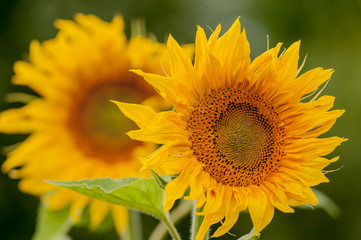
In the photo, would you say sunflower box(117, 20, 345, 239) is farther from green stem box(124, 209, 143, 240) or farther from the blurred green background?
the blurred green background

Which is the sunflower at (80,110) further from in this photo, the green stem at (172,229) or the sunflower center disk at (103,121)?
the green stem at (172,229)

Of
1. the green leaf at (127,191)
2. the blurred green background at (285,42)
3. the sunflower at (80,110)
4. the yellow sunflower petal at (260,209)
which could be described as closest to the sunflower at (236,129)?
the yellow sunflower petal at (260,209)

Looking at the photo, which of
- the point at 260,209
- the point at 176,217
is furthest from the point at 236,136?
the point at 176,217

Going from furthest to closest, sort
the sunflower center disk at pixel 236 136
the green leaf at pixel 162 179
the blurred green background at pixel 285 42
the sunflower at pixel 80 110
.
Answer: the blurred green background at pixel 285 42
the sunflower at pixel 80 110
the sunflower center disk at pixel 236 136
the green leaf at pixel 162 179

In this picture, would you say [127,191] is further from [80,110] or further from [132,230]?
[80,110]

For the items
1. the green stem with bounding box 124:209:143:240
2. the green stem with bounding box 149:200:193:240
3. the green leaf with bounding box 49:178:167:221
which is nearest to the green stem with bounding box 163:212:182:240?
the green leaf with bounding box 49:178:167:221

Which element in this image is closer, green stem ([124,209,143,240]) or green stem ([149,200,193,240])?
green stem ([149,200,193,240])

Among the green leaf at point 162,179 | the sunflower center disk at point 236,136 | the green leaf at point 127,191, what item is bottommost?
the green leaf at point 127,191
